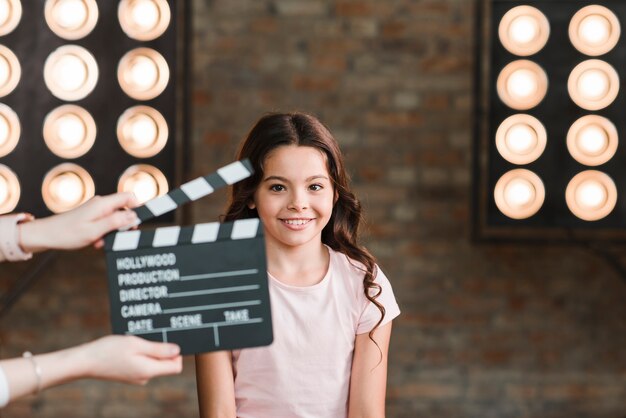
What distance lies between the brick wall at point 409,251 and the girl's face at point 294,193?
56.0 inches

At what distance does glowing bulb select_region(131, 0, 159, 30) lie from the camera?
2590 millimetres

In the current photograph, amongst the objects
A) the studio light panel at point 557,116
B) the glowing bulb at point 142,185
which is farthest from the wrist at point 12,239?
the studio light panel at point 557,116

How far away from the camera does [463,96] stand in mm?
3100

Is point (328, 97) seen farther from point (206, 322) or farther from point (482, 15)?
point (206, 322)

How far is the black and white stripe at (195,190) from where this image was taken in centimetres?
130

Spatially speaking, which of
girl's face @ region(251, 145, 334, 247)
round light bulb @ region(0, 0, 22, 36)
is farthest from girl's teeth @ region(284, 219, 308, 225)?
round light bulb @ region(0, 0, 22, 36)

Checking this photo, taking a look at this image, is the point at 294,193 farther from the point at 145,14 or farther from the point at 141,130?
the point at 145,14

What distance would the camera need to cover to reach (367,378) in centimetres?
166

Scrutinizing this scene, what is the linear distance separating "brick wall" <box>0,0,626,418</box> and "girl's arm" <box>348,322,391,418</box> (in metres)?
1.42

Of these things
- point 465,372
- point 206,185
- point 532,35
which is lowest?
point 465,372

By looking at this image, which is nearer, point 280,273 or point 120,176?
point 280,273

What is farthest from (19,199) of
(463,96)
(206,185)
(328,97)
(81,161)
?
(463,96)

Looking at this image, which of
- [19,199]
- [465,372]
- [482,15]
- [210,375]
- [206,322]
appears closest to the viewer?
[206,322]

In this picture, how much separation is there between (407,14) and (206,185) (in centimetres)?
196
